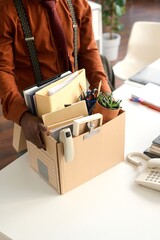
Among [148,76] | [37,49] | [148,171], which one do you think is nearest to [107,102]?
[148,171]

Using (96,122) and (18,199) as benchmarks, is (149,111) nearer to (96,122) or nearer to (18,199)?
(96,122)

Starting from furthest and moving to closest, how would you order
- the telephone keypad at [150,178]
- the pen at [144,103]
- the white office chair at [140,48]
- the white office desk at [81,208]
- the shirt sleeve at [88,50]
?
the white office chair at [140,48] < the pen at [144,103] < the shirt sleeve at [88,50] < the telephone keypad at [150,178] < the white office desk at [81,208]

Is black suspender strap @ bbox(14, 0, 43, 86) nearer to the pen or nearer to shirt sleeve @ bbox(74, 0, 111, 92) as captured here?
shirt sleeve @ bbox(74, 0, 111, 92)

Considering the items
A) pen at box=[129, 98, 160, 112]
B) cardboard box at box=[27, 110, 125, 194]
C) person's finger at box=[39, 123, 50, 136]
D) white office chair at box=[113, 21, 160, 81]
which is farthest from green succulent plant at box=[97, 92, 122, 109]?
white office chair at box=[113, 21, 160, 81]

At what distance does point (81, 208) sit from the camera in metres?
1.06

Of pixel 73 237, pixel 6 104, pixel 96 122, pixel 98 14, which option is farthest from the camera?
pixel 98 14

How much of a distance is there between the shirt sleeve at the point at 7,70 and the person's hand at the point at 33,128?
0.21ft

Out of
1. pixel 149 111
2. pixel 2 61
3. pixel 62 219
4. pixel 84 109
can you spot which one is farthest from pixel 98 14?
pixel 62 219

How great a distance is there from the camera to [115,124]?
1127 millimetres

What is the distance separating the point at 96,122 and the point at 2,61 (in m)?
0.45

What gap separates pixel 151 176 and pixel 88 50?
24.6 inches

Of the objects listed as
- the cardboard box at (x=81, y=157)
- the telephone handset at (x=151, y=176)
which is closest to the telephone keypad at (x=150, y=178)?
the telephone handset at (x=151, y=176)

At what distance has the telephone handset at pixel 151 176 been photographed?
3.62 ft

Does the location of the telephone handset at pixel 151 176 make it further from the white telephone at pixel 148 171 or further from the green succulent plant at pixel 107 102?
the green succulent plant at pixel 107 102
